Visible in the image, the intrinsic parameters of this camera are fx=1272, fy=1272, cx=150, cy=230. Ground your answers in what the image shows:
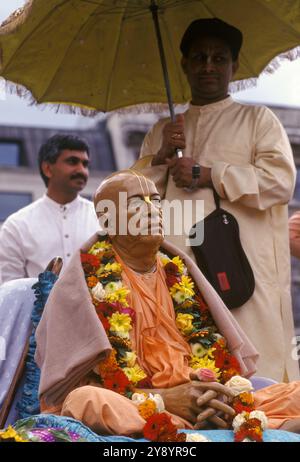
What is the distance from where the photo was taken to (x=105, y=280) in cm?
637

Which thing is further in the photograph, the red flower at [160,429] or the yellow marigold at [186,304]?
the yellow marigold at [186,304]

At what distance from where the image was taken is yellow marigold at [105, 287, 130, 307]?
626 centimetres

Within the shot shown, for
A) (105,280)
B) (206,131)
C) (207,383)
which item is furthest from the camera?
(206,131)

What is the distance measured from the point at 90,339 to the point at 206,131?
2.30 meters

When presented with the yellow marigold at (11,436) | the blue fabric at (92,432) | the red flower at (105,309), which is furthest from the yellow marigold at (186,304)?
the yellow marigold at (11,436)

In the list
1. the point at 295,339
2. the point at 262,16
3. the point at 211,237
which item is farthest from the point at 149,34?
the point at 295,339

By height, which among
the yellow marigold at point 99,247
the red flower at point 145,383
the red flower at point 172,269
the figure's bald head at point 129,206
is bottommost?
the red flower at point 145,383

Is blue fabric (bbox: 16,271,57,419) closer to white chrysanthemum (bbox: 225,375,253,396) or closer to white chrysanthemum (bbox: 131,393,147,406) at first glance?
white chrysanthemum (bbox: 131,393,147,406)

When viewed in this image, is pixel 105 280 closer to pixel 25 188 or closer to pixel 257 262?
pixel 257 262

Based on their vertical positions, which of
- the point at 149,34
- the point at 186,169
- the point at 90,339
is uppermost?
the point at 149,34

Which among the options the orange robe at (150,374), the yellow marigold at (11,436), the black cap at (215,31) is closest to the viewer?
the yellow marigold at (11,436)

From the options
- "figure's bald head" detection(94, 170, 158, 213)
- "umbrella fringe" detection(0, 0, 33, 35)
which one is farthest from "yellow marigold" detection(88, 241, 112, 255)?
"umbrella fringe" detection(0, 0, 33, 35)

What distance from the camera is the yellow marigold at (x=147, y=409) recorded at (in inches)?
226

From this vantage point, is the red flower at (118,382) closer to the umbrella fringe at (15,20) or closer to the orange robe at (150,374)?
the orange robe at (150,374)
